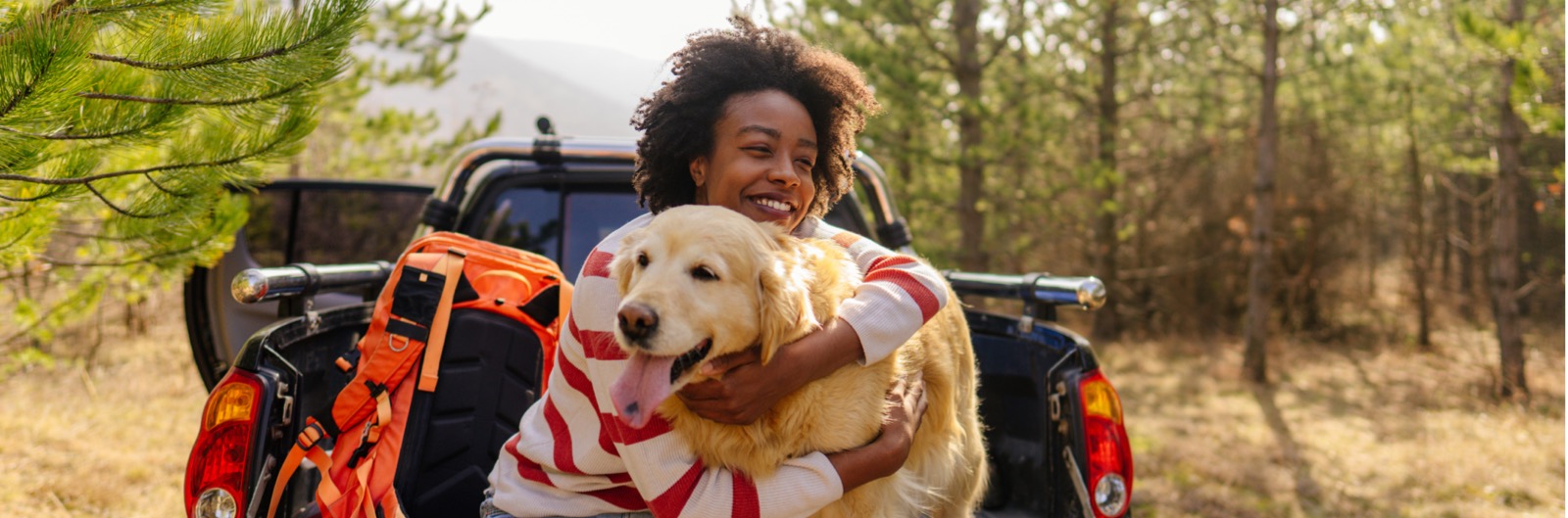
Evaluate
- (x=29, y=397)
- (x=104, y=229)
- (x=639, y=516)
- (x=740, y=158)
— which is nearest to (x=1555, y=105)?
(x=740, y=158)

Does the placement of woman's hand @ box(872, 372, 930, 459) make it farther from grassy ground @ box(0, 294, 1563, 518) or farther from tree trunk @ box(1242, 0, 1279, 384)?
tree trunk @ box(1242, 0, 1279, 384)

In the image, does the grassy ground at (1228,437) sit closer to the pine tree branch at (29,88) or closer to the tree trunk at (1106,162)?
the tree trunk at (1106,162)

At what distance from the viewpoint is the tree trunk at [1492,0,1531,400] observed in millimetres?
8727

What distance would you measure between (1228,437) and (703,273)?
800 cm

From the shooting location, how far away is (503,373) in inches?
103

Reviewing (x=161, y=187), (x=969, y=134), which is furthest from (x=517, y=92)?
(x=161, y=187)

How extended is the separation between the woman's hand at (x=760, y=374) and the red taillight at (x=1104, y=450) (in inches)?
38.9

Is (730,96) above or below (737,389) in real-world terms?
above

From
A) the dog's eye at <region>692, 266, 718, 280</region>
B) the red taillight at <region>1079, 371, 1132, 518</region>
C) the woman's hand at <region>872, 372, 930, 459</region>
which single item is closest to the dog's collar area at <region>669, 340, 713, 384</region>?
→ the dog's eye at <region>692, 266, 718, 280</region>

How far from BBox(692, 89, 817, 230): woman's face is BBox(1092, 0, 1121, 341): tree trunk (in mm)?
8898

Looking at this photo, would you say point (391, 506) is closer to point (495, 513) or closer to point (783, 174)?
point (495, 513)

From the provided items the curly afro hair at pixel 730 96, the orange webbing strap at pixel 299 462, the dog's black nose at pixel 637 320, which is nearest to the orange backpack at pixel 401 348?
the orange webbing strap at pixel 299 462

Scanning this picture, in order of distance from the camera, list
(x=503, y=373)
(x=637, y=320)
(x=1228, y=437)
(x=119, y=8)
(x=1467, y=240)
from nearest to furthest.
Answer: (x=637, y=320) < (x=119, y=8) < (x=503, y=373) < (x=1228, y=437) < (x=1467, y=240)

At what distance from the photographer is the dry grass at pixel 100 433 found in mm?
4961
